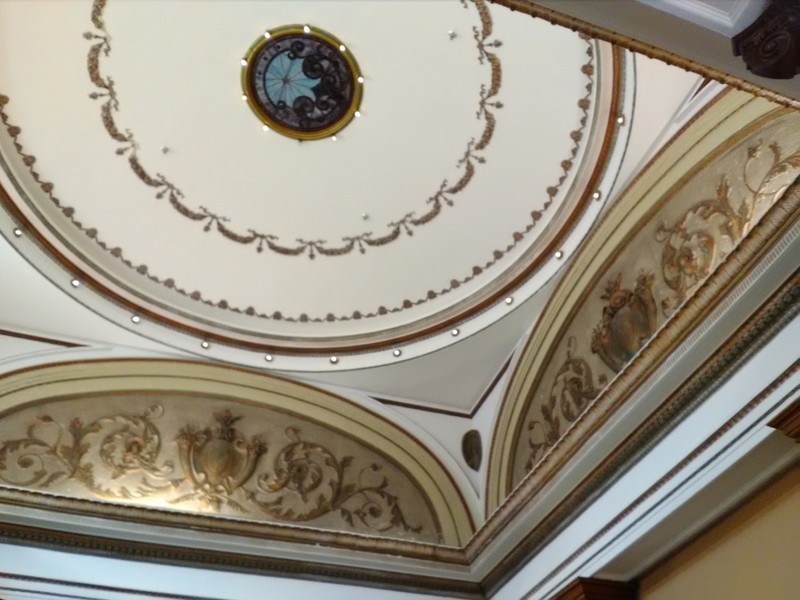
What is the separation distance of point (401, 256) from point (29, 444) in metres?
3.82

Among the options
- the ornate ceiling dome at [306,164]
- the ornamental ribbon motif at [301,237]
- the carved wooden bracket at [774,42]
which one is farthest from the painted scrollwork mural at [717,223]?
the carved wooden bracket at [774,42]

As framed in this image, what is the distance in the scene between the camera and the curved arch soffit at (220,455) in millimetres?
6887

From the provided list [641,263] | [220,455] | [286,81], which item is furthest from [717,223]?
[220,455]

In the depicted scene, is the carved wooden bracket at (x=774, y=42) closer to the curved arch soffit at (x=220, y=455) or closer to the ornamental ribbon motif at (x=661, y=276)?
the ornamental ribbon motif at (x=661, y=276)

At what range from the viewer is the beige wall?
181 inches

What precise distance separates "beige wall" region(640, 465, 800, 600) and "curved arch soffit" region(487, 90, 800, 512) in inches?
44.5

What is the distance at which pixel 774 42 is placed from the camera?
255cm

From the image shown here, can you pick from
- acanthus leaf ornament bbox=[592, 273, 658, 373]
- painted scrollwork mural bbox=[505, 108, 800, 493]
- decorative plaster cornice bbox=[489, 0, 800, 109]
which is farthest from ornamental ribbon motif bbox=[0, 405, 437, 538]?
decorative plaster cornice bbox=[489, 0, 800, 109]

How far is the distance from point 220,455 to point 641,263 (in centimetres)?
414

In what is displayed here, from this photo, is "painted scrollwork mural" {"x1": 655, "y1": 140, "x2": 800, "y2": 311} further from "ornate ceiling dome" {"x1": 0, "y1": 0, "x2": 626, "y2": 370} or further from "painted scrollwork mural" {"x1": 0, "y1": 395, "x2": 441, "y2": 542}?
"painted scrollwork mural" {"x1": 0, "y1": 395, "x2": 441, "y2": 542}

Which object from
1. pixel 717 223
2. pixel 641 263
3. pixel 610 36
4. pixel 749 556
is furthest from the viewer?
pixel 641 263

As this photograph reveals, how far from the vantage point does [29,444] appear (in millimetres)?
6961

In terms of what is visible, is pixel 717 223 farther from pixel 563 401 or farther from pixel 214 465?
pixel 214 465

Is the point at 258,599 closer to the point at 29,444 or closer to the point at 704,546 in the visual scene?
the point at 29,444
